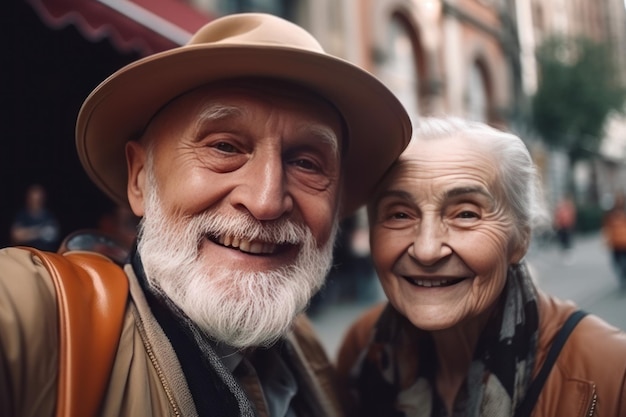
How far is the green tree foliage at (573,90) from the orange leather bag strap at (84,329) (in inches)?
843

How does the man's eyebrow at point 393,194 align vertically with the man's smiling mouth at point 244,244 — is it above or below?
above

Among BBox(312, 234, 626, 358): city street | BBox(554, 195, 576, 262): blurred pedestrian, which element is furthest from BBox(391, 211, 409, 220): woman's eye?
BBox(554, 195, 576, 262): blurred pedestrian

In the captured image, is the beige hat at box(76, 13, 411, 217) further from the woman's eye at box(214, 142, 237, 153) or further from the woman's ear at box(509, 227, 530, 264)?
the woman's ear at box(509, 227, 530, 264)

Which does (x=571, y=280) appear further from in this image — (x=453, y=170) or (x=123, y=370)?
(x=123, y=370)

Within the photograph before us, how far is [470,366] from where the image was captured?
156 centimetres

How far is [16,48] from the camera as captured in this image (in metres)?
5.14

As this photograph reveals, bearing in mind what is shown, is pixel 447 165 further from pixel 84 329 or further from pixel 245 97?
pixel 84 329

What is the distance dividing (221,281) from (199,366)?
0.23 m

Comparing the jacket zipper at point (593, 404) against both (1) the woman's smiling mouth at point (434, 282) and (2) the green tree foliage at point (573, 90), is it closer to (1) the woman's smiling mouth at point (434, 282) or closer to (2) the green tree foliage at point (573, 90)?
(1) the woman's smiling mouth at point (434, 282)

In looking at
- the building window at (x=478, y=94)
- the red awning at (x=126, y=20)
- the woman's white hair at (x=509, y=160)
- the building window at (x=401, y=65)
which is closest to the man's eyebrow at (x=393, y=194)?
the woman's white hair at (x=509, y=160)

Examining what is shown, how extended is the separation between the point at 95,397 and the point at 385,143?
1.19 m

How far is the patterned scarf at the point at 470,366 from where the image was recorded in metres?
1.45

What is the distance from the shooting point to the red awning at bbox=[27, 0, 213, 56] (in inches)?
127

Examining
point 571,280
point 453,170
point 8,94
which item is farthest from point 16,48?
point 571,280
